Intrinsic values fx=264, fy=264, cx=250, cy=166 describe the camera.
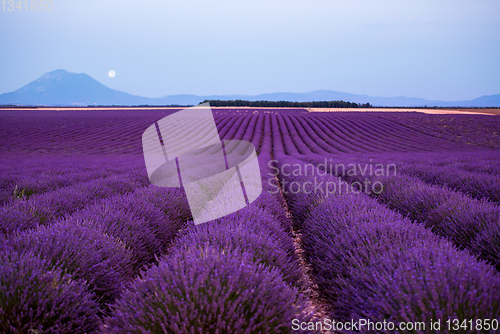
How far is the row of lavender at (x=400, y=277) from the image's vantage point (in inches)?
44.8

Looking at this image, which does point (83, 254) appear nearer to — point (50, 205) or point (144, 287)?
point (144, 287)

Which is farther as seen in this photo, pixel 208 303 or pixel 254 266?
pixel 254 266

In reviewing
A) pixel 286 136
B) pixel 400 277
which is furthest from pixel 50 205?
pixel 286 136

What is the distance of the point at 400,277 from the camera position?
4.41 ft

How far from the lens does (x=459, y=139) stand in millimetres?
20500

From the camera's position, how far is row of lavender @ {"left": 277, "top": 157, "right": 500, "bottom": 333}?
114 centimetres

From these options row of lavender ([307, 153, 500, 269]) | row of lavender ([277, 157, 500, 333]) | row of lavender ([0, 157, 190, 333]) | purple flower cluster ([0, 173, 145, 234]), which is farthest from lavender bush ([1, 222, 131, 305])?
row of lavender ([307, 153, 500, 269])

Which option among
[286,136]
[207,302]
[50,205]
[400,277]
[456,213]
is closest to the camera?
A: [207,302]

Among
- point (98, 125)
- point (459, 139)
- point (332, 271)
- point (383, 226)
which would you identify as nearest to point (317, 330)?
point (332, 271)

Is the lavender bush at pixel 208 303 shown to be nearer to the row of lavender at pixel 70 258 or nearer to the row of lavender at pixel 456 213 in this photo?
the row of lavender at pixel 70 258

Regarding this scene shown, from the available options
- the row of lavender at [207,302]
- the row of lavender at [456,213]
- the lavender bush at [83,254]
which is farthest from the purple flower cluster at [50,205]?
the row of lavender at [456,213]

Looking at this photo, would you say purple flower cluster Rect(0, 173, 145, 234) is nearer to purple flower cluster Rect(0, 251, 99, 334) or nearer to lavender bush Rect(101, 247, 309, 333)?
purple flower cluster Rect(0, 251, 99, 334)

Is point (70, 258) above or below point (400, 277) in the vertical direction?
below

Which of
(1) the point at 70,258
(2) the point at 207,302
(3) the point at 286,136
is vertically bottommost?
(3) the point at 286,136
